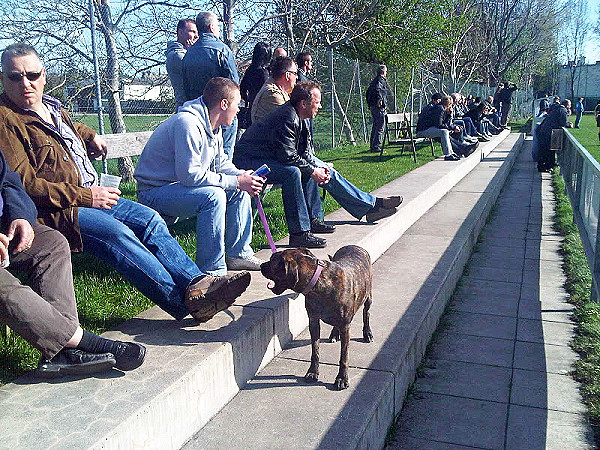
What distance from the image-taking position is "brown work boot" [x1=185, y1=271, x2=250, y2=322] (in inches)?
131

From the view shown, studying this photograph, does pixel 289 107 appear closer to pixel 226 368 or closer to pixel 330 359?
pixel 330 359

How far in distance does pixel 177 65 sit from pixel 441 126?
8.59m

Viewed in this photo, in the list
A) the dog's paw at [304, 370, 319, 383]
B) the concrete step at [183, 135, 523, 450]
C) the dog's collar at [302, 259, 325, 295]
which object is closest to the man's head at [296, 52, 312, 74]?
the concrete step at [183, 135, 523, 450]

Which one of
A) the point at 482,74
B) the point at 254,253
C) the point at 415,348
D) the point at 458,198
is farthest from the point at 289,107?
the point at 482,74

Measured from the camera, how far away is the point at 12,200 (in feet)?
9.56

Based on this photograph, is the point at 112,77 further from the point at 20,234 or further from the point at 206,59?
the point at 20,234

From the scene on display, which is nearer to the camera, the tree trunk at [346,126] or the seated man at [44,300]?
the seated man at [44,300]

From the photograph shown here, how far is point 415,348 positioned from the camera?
158 inches

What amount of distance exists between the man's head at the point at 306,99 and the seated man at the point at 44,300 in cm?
274

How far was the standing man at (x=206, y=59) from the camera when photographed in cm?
590

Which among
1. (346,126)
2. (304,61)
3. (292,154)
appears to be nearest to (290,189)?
(292,154)

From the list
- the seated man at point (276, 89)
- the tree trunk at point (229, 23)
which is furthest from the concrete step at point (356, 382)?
the tree trunk at point (229, 23)

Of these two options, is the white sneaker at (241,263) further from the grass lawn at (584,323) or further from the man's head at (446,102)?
the man's head at (446,102)

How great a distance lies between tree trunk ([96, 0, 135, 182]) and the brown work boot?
19.9 ft
